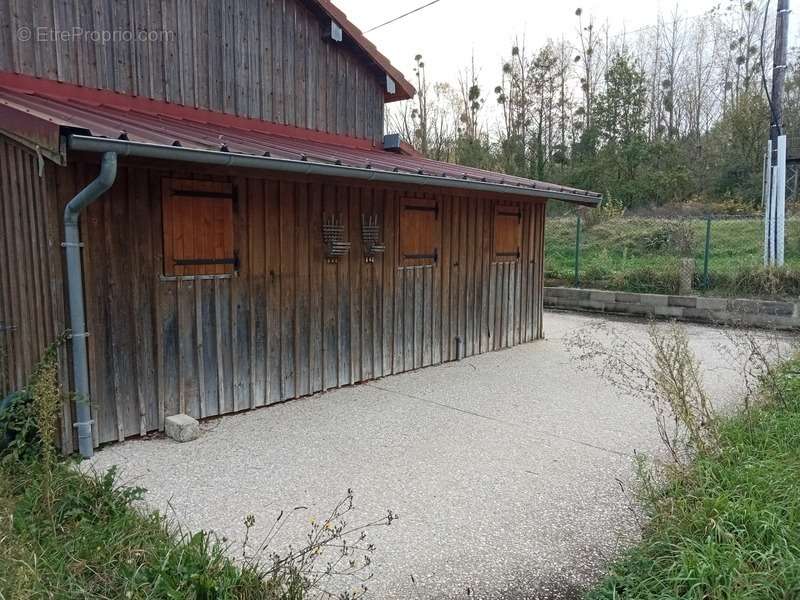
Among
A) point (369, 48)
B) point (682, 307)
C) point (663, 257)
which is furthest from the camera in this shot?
point (663, 257)

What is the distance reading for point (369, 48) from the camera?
664 centimetres

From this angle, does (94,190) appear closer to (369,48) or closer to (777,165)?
(369,48)

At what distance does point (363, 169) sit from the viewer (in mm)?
4430

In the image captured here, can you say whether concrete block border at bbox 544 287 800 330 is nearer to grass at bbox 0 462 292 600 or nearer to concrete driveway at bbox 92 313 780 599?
concrete driveway at bbox 92 313 780 599

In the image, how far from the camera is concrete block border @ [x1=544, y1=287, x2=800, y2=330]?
8.88 meters

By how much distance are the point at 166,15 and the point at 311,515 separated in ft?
14.8

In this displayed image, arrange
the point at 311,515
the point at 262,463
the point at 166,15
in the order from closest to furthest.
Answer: the point at 311,515 → the point at 262,463 → the point at 166,15

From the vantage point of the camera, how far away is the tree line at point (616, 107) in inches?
770

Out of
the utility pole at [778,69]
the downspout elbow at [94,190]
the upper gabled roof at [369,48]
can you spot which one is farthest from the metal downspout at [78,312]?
the utility pole at [778,69]

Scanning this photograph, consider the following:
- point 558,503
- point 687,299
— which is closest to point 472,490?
point 558,503

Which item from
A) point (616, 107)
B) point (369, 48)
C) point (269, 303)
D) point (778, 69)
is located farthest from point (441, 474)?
point (616, 107)

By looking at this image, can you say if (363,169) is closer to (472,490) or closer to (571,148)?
(472,490)

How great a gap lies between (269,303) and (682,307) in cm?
789

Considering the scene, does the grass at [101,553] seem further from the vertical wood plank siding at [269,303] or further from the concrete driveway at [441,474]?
the vertical wood plank siding at [269,303]
